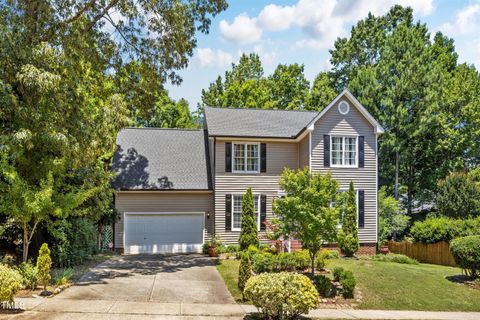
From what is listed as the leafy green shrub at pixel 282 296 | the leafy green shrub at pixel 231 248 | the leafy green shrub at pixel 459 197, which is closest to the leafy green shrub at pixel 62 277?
the leafy green shrub at pixel 282 296

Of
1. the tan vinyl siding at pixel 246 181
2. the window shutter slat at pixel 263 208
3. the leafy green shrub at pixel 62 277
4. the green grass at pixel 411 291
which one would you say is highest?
the tan vinyl siding at pixel 246 181

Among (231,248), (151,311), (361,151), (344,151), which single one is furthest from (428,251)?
(151,311)

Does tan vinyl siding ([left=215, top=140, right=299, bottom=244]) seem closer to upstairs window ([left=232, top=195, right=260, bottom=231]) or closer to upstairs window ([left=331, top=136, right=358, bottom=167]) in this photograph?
upstairs window ([left=232, top=195, right=260, bottom=231])

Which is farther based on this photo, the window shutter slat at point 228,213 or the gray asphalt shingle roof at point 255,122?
the gray asphalt shingle roof at point 255,122

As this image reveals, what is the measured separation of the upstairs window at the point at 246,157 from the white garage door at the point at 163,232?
355cm

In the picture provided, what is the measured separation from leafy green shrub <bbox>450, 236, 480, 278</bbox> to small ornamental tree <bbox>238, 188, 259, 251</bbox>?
30.0 ft

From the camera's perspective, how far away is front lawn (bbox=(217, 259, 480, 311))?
531 inches

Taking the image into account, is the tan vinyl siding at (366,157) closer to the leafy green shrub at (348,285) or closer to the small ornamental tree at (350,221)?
the small ornamental tree at (350,221)

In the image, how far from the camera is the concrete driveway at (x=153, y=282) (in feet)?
40.5

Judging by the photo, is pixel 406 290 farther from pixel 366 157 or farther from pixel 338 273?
pixel 366 157

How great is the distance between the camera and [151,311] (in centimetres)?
1066

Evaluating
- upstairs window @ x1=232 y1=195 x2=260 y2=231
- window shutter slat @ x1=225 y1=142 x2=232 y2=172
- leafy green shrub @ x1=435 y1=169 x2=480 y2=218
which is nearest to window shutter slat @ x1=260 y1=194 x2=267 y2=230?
upstairs window @ x1=232 y1=195 x2=260 y2=231

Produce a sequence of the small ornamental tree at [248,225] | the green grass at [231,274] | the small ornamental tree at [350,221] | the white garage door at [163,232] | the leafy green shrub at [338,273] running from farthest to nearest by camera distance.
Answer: the white garage door at [163,232] → the small ornamental tree at [350,221] → the small ornamental tree at [248,225] → the leafy green shrub at [338,273] → the green grass at [231,274]

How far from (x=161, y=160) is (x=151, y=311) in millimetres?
14646
